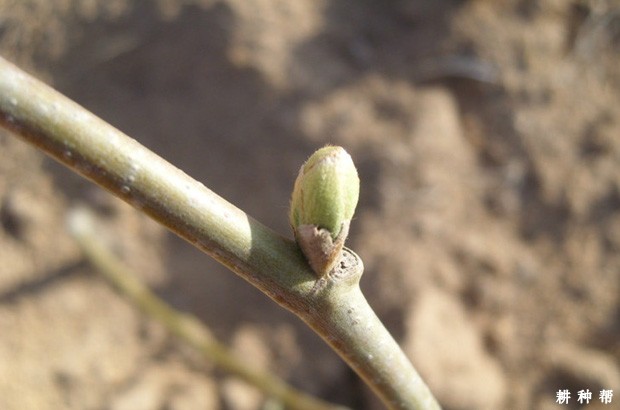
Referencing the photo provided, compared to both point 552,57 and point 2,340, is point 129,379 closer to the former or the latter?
point 2,340

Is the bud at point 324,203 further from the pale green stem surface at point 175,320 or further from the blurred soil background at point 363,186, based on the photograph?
the pale green stem surface at point 175,320

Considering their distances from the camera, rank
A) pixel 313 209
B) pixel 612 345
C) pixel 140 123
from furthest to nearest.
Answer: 1. pixel 140 123
2. pixel 612 345
3. pixel 313 209

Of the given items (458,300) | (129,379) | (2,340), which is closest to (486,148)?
(458,300)

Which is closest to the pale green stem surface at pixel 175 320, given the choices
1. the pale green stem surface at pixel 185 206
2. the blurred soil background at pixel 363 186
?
the blurred soil background at pixel 363 186

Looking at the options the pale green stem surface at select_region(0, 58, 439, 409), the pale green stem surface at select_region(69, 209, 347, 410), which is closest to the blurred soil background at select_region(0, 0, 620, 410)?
the pale green stem surface at select_region(69, 209, 347, 410)

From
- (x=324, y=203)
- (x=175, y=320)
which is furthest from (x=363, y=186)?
(x=324, y=203)

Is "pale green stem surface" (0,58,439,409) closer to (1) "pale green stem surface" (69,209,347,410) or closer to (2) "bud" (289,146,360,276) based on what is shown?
(2) "bud" (289,146,360,276)
